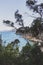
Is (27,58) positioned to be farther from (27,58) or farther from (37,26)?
(37,26)

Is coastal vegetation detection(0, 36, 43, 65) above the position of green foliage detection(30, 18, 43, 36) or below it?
below

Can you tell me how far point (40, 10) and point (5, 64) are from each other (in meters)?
4.14

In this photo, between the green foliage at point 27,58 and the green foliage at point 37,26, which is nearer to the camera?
the green foliage at point 27,58

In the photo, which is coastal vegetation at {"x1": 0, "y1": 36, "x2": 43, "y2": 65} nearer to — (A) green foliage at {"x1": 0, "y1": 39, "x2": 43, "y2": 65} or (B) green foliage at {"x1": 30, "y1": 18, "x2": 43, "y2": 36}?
(A) green foliage at {"x1": 0, "y1": 39, "x2": 43, "y2": 65}

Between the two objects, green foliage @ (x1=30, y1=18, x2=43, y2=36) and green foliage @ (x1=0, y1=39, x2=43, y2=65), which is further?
green foliage @ (x1=30, y1=18, x2=43, y2=36)

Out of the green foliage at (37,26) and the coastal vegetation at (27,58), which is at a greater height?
the green foliage at (37,26)

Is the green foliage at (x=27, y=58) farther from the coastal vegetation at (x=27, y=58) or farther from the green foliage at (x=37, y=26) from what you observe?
the green foliage at (x=37, y=26)

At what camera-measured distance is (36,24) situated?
45.4 ft

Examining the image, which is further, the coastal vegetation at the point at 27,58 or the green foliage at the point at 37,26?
the green foliage at the point at 37,26

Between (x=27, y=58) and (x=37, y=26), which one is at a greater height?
(x=37, y=26)

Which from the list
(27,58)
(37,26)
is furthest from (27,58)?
(37,26)

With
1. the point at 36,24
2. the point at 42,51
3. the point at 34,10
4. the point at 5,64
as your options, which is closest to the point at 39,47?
the point at 42,51

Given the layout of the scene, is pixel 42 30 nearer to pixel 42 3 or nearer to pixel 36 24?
pixel 36 24

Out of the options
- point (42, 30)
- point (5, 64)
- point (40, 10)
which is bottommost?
point (5, 64)
